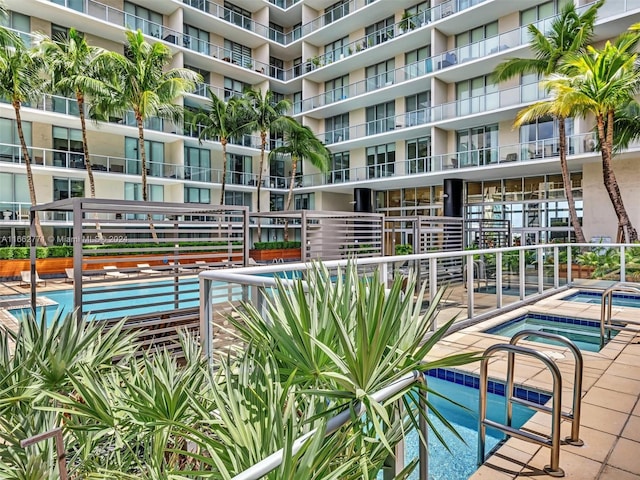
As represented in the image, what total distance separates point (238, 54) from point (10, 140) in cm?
1291

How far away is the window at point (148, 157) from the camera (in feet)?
67.8

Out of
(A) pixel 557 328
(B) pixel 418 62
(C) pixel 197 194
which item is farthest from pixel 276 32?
(A) pixel 557 328

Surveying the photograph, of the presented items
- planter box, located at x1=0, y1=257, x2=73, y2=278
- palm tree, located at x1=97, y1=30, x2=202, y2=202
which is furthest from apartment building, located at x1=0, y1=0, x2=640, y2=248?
palm tree, located at x1=97, y1=30, x2=202, y2=202

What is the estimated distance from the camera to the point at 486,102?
58.8 ft

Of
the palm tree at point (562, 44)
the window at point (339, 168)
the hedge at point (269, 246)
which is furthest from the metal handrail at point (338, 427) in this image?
the window at point (339, 168)

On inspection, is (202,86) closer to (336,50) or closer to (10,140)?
(336,50)

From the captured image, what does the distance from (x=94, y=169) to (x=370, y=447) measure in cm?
2096

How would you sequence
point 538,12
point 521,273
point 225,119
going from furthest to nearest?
point 225,119 < point 538,12 < point 521,273

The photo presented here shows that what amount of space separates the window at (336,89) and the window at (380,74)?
4.91 feet

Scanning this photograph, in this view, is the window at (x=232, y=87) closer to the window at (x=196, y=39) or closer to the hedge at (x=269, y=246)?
the window at (x=196, y=39)

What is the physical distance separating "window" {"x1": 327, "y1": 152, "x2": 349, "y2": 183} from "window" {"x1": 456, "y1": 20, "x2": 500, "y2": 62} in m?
8.17

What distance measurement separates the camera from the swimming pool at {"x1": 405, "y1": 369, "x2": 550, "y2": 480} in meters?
3.34

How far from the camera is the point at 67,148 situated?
19.4m

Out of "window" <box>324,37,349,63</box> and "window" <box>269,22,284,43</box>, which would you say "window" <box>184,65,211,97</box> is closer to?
"window" <box>269,22,284,43</box>
